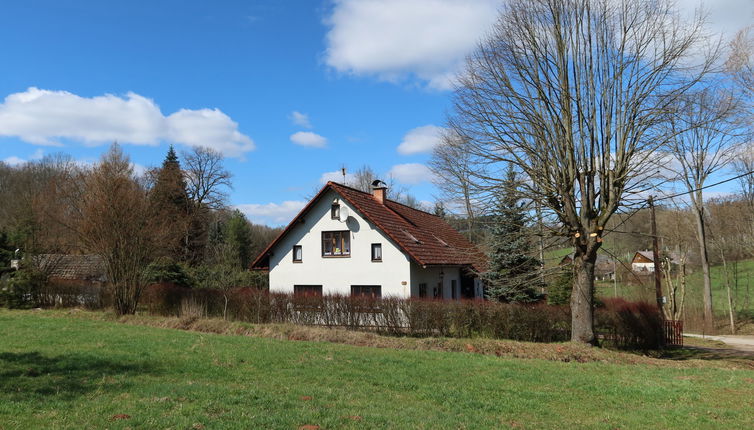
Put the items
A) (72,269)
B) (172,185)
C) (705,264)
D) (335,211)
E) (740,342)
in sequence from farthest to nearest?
(172,185) → (72,269) → (705,264) → (335,211) → (740,342)

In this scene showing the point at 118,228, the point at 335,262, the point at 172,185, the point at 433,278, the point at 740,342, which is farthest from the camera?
the point at 172,185

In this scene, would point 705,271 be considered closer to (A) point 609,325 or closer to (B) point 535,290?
(B) point 535,290

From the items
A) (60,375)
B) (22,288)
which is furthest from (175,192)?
(60,375)

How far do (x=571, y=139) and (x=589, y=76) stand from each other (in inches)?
79.6

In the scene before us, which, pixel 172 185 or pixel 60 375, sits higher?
pixel 172 185

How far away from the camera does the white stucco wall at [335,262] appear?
22.8 metres

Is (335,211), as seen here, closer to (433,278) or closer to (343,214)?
(343,214)

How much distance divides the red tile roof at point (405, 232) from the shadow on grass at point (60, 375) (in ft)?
43.9

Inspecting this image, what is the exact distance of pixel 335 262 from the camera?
24141mm

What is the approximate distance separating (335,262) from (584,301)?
41.4 feet

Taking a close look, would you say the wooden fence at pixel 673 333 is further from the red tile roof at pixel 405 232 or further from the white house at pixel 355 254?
the white house at pixel 355 254

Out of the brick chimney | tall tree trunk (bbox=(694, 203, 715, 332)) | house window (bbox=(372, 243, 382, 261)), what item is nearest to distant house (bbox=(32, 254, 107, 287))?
house window (bbox=(372, 243, 382, 261))

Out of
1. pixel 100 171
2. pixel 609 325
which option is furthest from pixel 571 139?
pixel 100 171

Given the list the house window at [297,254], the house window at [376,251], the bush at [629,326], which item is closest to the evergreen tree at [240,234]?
the house window at [297,254]
